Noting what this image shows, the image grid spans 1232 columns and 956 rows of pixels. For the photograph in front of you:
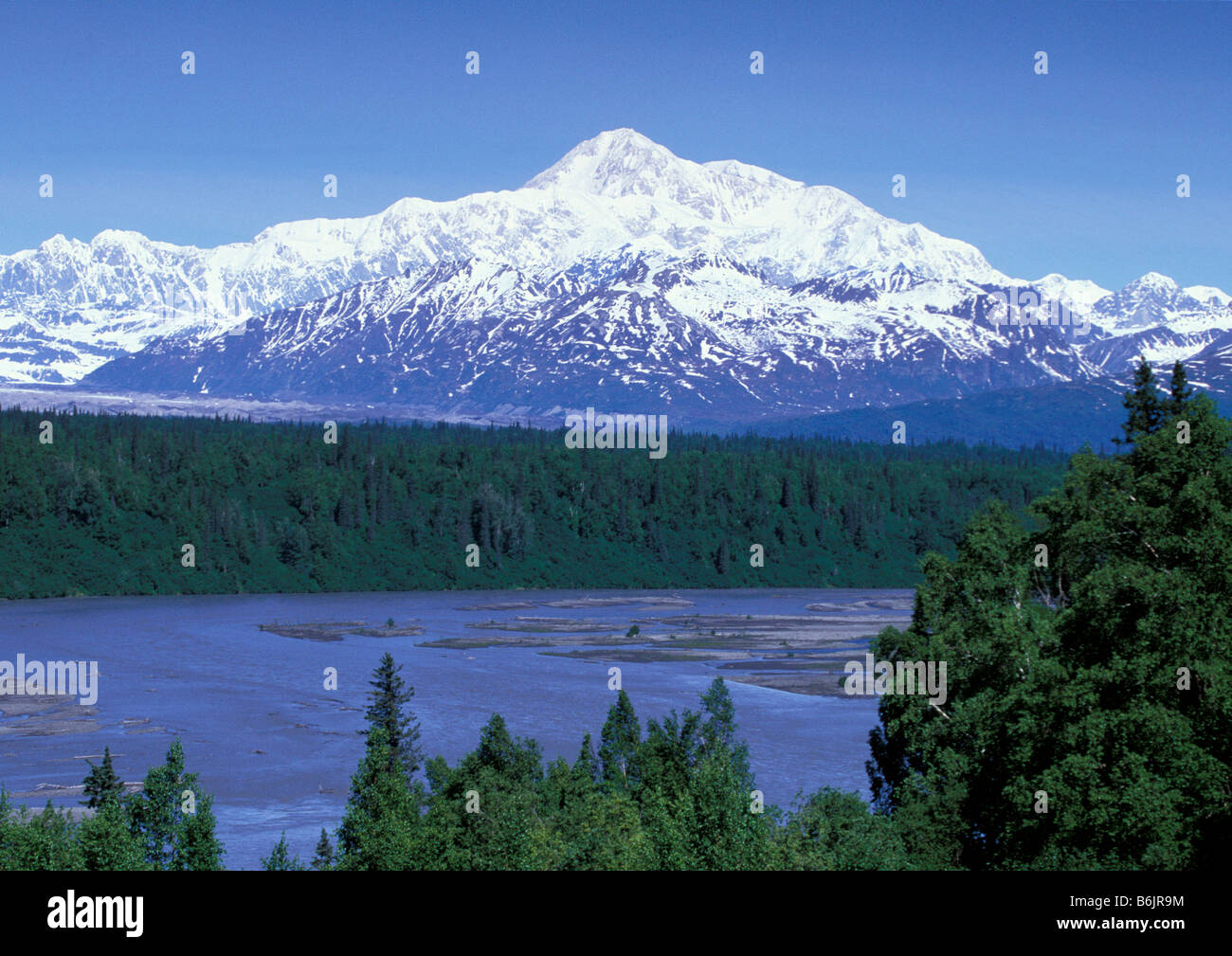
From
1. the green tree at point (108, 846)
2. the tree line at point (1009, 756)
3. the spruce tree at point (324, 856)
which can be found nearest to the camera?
the tree line at point (1009, 756)

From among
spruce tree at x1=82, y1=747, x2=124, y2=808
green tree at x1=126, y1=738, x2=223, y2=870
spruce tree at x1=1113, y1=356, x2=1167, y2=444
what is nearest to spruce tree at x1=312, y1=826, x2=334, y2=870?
green tree at x1=126, y1=738, x2=223, y2=870

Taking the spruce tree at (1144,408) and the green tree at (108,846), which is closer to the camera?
the green tree at (108,846)

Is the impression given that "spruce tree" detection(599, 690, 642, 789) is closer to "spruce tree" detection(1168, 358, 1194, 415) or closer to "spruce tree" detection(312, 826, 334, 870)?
"spruce tree" detection(312, 826, 334, 870)

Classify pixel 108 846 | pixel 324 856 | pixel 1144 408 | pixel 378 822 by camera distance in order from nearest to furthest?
pixel 108 846, pixel 1144 408, pixel 378 822, pixel 324 856

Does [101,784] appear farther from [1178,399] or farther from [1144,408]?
[1178,399]

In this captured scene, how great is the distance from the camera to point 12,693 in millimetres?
94062

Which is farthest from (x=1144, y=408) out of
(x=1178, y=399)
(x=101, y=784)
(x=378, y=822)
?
(x=101, y=784)

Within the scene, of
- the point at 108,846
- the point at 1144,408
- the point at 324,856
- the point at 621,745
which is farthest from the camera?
the point at 621,745

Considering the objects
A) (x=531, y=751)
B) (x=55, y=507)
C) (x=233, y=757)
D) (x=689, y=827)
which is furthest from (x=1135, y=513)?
(x=55, y=507)

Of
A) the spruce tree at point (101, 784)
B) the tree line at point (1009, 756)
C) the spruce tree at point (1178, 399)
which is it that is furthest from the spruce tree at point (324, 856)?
the spruce tree at point (1178, 399)

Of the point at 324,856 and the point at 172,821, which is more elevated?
the point at 172,821

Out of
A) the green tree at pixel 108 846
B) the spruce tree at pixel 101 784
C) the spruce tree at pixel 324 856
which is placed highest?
the green tree at pixel 108 846

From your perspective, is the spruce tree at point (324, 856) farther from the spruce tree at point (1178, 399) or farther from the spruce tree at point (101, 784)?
the spruce tree at point (1178, 399)
